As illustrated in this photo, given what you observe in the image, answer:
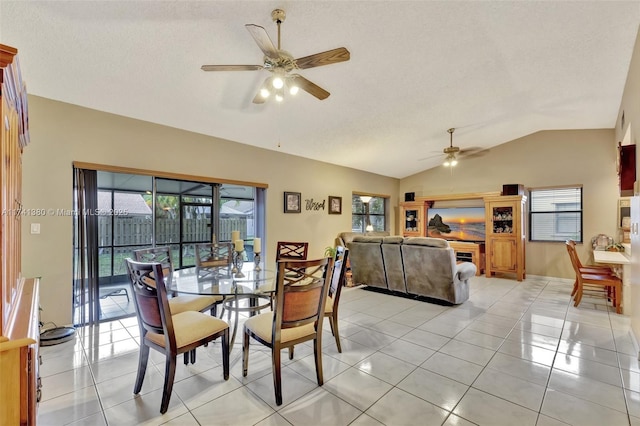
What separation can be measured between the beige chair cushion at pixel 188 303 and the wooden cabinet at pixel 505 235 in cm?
601

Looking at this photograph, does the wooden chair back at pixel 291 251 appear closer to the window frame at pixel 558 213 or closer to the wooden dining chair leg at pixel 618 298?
the wooden dining chair leg at pixel 618 298

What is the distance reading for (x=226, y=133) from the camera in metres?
4.55

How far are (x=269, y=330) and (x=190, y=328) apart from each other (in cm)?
Answer: 59

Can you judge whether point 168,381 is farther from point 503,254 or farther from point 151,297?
point 503,254

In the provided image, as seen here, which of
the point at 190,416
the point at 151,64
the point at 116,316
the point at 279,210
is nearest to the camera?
the point at 190,416

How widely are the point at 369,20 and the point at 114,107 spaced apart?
309 cm

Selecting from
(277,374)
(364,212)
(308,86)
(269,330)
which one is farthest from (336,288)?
(364,212)

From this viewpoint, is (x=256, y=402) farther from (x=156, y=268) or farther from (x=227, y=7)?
(x=227, y=7)

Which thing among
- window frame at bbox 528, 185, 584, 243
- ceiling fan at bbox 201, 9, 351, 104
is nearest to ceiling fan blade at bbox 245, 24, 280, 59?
ceiling fan at bbox 201, 9, 351, 104

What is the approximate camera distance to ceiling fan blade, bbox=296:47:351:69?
2128 mm

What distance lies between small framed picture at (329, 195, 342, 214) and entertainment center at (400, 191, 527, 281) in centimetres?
238

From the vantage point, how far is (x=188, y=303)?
2.81m

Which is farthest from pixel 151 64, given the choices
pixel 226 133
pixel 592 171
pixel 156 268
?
pixel 592 171

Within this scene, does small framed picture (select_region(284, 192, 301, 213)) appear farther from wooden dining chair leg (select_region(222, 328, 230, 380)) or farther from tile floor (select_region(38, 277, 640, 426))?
wooden dining chair leg (select_region(222, 328, 230, 380))
